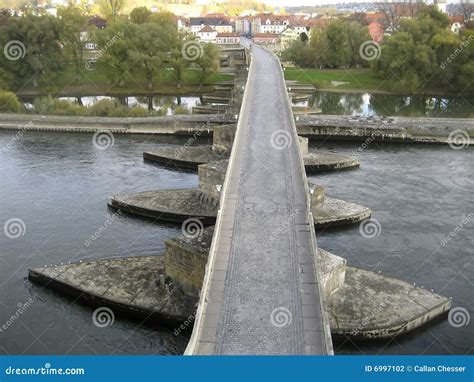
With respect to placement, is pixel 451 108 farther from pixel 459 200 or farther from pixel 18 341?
pixel 18 341

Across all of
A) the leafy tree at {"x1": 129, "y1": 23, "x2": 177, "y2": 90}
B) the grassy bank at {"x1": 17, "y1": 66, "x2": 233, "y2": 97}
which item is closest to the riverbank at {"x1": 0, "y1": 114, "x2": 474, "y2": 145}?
the leafy tree at {"x1": 129, "y1": 23, "x2": 177, "y2": 90}

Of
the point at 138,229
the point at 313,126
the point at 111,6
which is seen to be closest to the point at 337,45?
the point at 313,126

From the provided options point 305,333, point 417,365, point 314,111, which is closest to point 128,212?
point 305,333

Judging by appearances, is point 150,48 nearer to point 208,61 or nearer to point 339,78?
point 208,61

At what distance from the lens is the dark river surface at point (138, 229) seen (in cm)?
1669

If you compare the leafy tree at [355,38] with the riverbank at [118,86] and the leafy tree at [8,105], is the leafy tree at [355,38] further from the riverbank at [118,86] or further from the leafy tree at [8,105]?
the leafy tree at [8,105]

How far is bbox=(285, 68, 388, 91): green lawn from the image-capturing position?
2505 inches

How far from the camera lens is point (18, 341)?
54.0ft

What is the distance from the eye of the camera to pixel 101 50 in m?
59.9

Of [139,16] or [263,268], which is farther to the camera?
[139,16]

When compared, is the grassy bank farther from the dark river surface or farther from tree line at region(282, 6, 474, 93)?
the dark river surface

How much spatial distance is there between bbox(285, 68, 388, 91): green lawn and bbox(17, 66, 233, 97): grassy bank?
1027 cm

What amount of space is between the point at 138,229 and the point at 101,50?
40749 mm


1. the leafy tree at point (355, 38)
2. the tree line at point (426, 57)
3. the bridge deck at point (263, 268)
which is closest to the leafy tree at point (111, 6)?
the leafy tree at point (355, 38)
